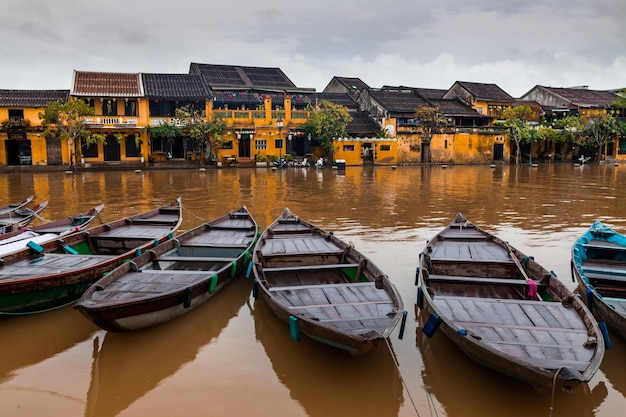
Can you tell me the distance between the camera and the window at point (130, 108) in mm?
31203

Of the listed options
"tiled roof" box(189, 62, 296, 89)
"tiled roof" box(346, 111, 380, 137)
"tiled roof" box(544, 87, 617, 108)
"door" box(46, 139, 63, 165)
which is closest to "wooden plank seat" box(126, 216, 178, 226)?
"door" box(46, 139, 63, 165)

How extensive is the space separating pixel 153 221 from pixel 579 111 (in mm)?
43132

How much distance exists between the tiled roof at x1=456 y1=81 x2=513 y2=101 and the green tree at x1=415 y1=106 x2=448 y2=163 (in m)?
6.37

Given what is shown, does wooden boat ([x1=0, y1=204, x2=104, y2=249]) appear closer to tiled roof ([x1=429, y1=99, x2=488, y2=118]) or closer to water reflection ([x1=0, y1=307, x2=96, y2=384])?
water reflection ([x1=0, y1=307, x2=96, y2=384])

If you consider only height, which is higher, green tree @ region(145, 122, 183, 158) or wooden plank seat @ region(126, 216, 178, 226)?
green tree @ region(145, 122, 183, 158)

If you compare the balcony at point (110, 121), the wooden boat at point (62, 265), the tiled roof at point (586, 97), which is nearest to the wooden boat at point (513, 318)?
the wooden boat at point (62, 265)

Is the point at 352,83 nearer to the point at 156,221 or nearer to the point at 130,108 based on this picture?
the point at 130,108

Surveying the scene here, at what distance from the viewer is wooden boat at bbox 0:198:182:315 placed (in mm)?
5633

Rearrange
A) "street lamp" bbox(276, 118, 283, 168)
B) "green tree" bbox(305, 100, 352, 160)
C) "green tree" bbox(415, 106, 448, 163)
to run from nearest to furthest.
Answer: "street lamp" bbox(276, 118, 283, 168) < "green tree" bbox(305, 100, 352, 160) < "green tree" bbox(415, 106, 448, 163)

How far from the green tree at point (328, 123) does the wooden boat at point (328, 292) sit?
1011 inches

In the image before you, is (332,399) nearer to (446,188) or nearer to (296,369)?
(296,369)

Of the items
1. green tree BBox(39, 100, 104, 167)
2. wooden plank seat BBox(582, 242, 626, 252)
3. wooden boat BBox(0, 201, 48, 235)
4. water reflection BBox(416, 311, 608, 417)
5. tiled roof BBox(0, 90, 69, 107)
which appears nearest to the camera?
water reflection BBox(416, 311, 608, 417)

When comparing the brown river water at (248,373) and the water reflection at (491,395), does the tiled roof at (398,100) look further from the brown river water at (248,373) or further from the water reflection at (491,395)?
the water reflection at (491,395)

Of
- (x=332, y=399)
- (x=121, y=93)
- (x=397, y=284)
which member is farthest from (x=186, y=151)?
(x=332, y=399)
